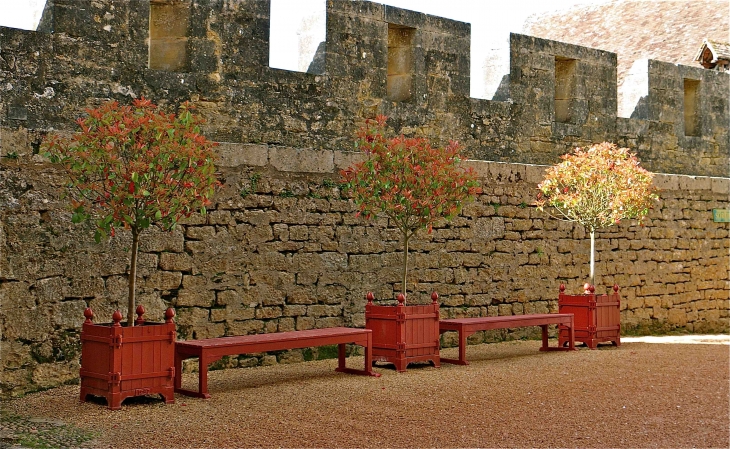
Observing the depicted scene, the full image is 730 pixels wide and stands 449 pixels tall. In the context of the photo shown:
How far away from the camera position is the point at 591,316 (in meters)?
10.1

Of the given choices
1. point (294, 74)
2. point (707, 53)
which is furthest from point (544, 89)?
point (707, 53)

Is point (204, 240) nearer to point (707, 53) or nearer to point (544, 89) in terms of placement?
point (544, 89)

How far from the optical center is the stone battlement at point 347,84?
7535mm

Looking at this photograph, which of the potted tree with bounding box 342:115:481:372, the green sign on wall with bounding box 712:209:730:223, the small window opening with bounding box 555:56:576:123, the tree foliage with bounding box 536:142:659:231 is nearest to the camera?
the potted tree with bounding box 342:115:481:372

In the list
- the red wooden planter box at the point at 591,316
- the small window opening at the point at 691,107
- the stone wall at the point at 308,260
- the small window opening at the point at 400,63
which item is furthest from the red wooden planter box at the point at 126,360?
the small window opening at the point at 691,107

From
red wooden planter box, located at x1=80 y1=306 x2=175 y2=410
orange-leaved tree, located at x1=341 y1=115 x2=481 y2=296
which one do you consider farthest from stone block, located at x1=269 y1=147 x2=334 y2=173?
red wooden planter box, located at x1=80 y1=306 x2=175 y2=410

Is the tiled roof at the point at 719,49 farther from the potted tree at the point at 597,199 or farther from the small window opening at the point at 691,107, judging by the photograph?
the potted tree at the point at 597,199

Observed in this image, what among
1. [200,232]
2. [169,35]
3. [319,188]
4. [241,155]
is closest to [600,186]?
[319,188]

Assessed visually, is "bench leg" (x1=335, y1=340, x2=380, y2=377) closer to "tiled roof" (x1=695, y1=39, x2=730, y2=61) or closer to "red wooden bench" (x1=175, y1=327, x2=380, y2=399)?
"red wooden bench" (x1=175, y1=327, x2=380, y2=399)

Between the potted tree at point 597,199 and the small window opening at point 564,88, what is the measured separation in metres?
1.16

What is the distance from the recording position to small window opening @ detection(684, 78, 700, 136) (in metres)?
12.9

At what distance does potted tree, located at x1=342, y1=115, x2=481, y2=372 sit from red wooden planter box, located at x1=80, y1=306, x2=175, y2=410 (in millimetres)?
2305

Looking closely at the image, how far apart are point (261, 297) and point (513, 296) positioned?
339 centimetres

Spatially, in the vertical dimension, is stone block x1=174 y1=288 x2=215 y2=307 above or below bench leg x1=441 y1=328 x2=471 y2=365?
above
